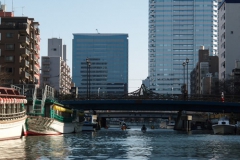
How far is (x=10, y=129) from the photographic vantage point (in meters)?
74.2

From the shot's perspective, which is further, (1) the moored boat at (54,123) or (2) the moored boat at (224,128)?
(2) the moored boat at (224,128)

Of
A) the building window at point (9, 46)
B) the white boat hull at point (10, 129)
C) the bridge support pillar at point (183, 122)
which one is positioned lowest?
the bridge support pillar at point (183, 122)

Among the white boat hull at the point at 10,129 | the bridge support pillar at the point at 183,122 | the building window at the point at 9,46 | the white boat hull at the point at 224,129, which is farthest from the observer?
the bridge support pillar at the point at 183,122

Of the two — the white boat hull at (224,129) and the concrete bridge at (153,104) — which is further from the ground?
the concrete bridge at (153,104)

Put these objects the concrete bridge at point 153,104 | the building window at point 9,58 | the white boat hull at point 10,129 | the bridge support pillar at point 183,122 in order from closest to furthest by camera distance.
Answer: the white boat hull at point 10,129 < the concrete bridge at point 153,104 < the building window at point 9,58 < the bridge support pillar at point 183,122

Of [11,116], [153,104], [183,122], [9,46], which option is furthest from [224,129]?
[9,46]

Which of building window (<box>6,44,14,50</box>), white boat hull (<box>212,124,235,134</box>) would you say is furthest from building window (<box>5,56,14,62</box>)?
white boat hull (<box>212,124,235,134</box>)

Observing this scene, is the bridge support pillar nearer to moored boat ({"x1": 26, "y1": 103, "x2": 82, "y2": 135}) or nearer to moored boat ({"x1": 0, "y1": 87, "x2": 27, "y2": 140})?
moored boat ({"x1": 26, "y1": 103, "x2": 82, "y2": 135})

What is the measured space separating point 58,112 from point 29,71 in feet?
232

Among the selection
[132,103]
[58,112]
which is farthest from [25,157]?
[132,103]

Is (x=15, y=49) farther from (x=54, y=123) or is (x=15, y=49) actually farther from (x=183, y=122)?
(x=54, y=123)

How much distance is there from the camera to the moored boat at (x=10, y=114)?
233ft

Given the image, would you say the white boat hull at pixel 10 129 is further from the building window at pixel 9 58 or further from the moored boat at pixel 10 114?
the building window at pixel 9 58

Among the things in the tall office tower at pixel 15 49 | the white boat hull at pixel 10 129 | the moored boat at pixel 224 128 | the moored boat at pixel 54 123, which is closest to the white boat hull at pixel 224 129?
the moored boat at pixel 224 128
